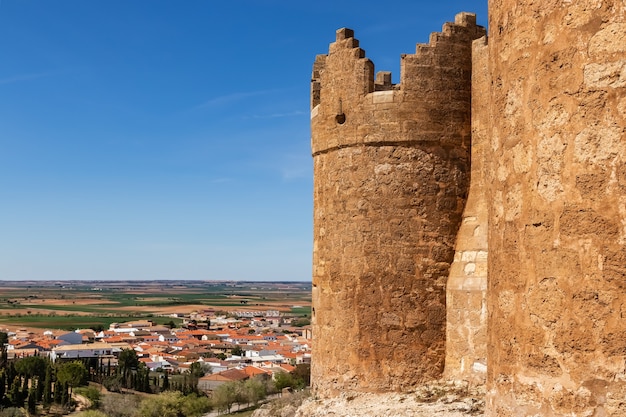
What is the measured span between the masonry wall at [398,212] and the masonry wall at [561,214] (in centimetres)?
410

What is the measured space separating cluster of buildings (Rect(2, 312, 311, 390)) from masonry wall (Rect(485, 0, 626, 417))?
72.5 metres

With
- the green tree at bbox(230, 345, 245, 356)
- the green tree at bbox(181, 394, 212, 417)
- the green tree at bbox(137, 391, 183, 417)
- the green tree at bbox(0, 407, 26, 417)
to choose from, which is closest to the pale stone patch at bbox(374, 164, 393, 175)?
the green tree at bbox(137, 391, 183, 417)

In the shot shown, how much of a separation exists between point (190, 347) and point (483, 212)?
347ft

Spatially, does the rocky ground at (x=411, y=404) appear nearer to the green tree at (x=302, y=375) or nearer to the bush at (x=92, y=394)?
the green tree at (x=302, y=375)

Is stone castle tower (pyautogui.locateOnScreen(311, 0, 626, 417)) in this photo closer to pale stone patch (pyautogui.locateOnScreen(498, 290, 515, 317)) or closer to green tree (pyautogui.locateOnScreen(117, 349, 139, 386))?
pale stone patch (pyautogui.locateOnScreen(498, 290, 515, 317))

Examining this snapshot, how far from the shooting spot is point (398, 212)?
310 inches

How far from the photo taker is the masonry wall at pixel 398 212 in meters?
7.79

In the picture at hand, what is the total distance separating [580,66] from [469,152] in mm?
4854

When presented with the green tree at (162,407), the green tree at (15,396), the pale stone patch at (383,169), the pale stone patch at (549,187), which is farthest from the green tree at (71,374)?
the pale stone patch at (549,187)

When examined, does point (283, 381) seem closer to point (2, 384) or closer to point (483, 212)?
point (2, 384)

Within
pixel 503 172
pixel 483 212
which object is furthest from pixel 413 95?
pixel 503 172

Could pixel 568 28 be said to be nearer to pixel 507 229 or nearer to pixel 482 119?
pixel 507 229

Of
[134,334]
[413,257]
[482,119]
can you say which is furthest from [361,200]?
[134,334]

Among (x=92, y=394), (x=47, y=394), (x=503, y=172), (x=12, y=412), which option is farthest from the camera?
(x=92, y=394)
